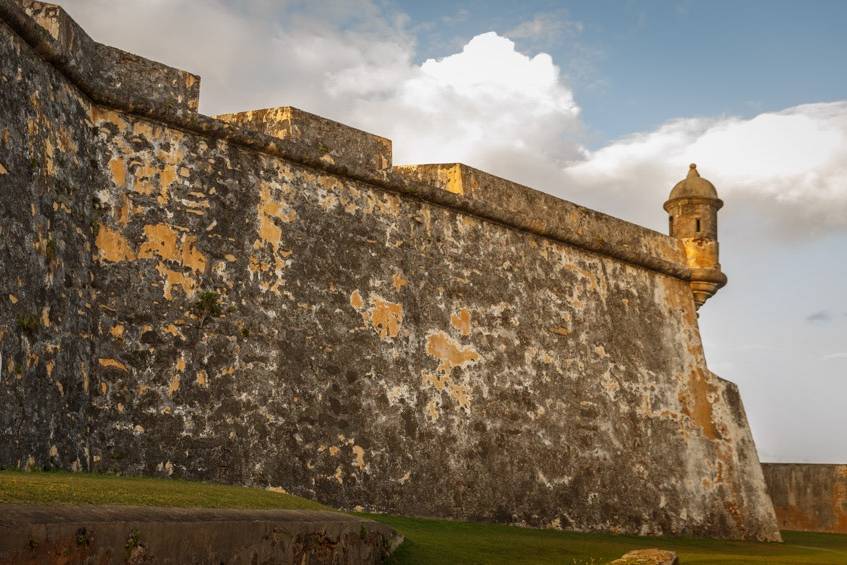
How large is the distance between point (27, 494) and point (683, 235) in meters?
11.3

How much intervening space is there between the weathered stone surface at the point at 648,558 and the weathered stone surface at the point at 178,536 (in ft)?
5.89

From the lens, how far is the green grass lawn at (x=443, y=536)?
14.6ft

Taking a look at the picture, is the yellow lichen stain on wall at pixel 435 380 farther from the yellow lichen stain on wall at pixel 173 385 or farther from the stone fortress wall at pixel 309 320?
the yellow lichen stain on wall at pixel 173 385

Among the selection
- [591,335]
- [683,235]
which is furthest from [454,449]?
[683,235]

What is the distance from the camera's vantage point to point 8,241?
6516 millimetres

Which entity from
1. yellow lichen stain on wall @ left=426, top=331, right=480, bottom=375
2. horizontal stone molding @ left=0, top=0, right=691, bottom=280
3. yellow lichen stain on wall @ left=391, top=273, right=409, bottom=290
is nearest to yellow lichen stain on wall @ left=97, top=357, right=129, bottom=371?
horizontal stone molding @ left=0, top=0, right=691, bottom=280

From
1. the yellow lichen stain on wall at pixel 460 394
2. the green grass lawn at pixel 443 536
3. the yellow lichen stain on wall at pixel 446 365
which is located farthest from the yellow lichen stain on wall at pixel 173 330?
the yellow lichen stain on wall at pixel 460 394

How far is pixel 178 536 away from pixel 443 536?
3729mm

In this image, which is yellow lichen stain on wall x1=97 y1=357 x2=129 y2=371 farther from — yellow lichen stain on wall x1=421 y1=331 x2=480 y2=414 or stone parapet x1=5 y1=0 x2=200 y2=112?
yellow lichen stain on wall x1=421 y1=331 x2=480 y2=414

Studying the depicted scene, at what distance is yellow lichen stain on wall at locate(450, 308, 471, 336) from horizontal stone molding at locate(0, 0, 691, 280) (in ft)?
3.59

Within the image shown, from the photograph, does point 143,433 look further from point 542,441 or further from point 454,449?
point 542,441

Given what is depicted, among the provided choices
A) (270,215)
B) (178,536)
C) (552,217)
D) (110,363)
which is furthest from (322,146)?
(178,536)

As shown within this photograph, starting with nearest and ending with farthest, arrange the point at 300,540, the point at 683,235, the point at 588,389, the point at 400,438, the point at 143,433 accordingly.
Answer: the point at 300,540, the point at 143,433, the point at 400,438, the point at 588,389, the point at 683,235

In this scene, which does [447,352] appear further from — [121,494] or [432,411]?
[121,494]
